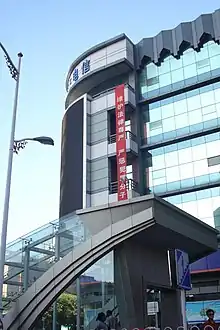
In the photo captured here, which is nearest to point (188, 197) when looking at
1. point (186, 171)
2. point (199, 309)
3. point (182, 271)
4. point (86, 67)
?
point (186, 171)

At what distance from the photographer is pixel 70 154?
33.9 m

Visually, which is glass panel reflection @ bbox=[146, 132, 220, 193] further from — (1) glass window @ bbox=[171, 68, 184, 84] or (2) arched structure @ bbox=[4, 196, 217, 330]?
(2) arched structure @ bbox=[4, 196, 217, 330]

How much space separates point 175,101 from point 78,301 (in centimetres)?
2077

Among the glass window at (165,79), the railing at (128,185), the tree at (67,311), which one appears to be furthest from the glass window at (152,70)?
the tree at (67,311)

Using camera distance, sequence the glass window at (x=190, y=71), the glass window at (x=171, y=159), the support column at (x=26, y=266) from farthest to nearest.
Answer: the glass window at (x=190, y=71) → the glass window at (x=171, y=159) → the support column at (x=26, y=266)

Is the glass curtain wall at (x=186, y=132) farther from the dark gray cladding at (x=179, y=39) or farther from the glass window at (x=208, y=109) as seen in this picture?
the dark gray cladding at (x=179, y=39)

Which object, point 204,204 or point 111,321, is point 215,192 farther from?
point 111,321

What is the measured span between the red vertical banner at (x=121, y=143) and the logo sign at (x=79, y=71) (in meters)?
3.56

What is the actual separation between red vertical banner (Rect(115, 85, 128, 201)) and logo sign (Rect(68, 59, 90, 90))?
11.7 feet

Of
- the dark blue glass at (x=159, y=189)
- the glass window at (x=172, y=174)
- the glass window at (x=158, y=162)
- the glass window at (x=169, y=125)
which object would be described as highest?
the glass window at (x=169, y=125)

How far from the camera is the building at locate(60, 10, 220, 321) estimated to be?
98.1 ft

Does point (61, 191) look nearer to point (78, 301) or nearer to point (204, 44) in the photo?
point (204, 44)

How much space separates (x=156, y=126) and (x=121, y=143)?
10.4ft

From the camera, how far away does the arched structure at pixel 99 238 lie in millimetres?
11484
